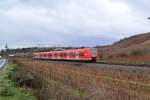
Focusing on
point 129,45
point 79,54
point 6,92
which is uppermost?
point 129,45

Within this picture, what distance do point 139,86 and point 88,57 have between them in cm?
4775

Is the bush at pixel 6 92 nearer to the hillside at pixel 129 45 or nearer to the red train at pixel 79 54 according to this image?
the red train at pixel 79 54

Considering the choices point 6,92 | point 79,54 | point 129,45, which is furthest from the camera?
point 129,45

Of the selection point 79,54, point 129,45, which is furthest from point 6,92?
point 129,45

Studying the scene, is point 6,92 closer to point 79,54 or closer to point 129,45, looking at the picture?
point 79,54

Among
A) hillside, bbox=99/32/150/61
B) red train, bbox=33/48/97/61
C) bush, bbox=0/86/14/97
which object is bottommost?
bush, bbox=0/86/14/97

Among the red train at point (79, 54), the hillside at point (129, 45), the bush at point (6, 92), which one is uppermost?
the hillside at point (129, 45)

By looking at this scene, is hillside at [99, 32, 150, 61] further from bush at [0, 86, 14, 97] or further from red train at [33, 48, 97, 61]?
bush at [0, 86, 14, 97]

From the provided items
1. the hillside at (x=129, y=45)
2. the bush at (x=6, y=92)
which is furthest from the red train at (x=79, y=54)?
the bush at (x=6, y=92)

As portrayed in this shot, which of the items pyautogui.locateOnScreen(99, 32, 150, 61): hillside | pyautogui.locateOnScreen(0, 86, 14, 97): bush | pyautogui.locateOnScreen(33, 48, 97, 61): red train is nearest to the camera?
pyautogui.locateOnScreen(0, 86, 14, 97): bush

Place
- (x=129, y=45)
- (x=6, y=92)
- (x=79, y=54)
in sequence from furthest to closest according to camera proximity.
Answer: (x=129, y=45), (x=79, y=54), (x=6, y=92)

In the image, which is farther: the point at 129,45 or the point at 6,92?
the point at 129,45

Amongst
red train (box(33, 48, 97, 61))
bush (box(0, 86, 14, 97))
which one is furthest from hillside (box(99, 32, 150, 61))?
bush (box(0, 86, 14, 97))

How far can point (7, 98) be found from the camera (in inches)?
795
